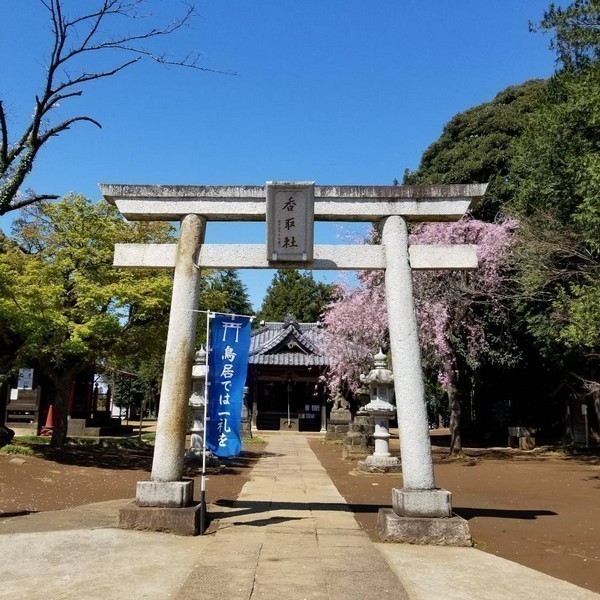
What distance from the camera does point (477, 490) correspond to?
36.4 feet

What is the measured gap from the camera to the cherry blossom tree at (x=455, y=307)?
16547mm

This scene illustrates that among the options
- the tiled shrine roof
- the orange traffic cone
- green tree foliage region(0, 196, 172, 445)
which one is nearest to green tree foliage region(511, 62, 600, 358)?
green tree foliage region(0, 196, 172, 445)

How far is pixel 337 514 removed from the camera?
319 inches

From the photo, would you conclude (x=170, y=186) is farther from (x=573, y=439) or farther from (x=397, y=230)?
(x=573, y=439)

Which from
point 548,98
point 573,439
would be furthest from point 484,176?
point 573,439

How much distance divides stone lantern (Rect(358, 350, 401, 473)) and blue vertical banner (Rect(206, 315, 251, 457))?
7.71 metres

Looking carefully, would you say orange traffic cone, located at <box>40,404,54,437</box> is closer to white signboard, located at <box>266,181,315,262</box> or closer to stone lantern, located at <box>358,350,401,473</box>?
stone lantern, located at <box>358,350,401,473</box>

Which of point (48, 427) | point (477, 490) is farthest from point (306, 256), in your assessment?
point (48, 427)

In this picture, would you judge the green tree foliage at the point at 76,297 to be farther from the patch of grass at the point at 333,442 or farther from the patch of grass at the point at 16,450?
the patch of grass at the point at 333,442

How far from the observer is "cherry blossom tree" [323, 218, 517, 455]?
16547mm

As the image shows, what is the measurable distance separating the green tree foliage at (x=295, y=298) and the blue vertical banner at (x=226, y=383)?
42364mm

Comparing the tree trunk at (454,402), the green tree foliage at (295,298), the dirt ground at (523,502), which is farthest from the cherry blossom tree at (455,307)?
the green tree foliage at (295,298)

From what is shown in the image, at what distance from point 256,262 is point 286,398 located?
24.7m

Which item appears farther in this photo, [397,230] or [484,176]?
[484,176]
